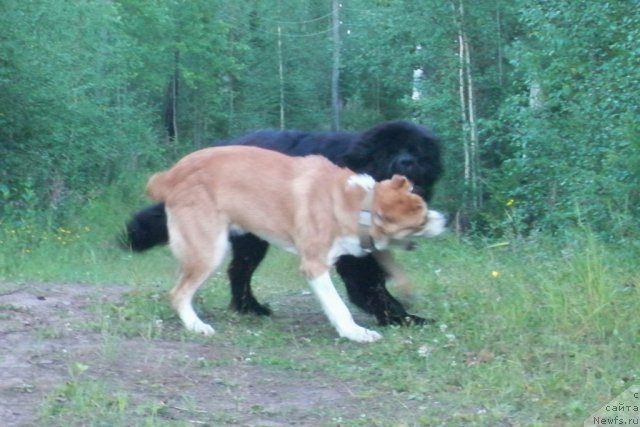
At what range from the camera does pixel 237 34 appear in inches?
1238

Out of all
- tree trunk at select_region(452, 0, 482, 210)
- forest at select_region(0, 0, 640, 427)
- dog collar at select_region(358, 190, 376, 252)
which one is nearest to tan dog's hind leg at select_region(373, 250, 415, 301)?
forest at select_region(0, 0, 640, 427)

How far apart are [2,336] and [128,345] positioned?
0.75 metres

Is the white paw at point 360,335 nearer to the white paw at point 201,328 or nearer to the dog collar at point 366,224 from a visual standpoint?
the dog collar at point 366,224

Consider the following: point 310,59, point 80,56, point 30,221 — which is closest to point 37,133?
point 80,56

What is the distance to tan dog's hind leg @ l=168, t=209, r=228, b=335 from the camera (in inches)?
279

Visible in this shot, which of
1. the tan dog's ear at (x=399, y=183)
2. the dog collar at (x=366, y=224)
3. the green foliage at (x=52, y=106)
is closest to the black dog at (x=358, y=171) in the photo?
the dog collar at (x=366, y=224)

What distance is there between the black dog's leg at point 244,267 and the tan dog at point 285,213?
0.91 m

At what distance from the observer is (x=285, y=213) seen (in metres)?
7.11

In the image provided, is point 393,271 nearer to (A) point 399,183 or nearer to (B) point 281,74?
(A) point 399,183

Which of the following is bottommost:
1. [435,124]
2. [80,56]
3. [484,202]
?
[484,202]

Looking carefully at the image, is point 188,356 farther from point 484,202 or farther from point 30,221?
→ point 484,202

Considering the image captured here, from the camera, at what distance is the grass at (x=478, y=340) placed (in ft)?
17.1

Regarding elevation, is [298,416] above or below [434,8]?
below

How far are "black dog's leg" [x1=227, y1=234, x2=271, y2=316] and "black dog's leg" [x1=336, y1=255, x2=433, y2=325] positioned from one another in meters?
0.87
